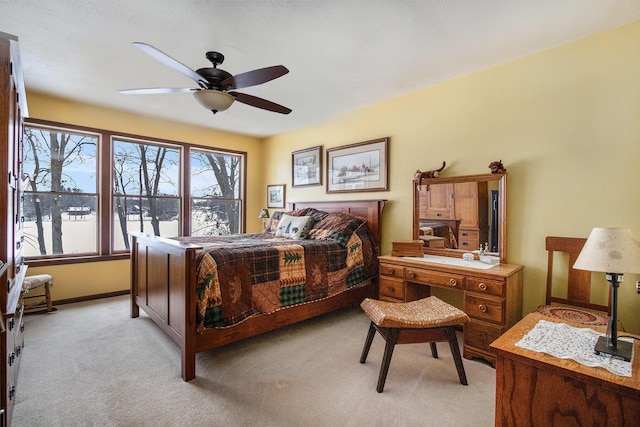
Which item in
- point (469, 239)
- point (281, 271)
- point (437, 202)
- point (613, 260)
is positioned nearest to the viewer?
point (613, 260)

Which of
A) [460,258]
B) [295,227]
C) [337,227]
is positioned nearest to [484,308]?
[460,258]

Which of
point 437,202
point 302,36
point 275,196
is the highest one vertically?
point 302,36

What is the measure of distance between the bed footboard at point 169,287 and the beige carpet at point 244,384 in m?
0.23

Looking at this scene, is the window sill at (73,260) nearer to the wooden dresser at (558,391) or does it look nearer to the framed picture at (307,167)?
the framed picture at (307,167)

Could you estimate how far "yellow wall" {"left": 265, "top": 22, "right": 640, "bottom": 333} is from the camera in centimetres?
213

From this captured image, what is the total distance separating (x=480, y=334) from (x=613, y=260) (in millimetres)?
1398

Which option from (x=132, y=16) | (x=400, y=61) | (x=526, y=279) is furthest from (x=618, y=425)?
(x=132, y=16)

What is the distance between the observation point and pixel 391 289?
2865mm

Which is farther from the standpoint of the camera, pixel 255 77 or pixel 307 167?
pixel 307 167

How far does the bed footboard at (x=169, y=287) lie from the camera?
2045mm

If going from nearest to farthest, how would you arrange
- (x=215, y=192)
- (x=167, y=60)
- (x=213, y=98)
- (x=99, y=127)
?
(x=167, y=60)
(x=213, y=98)
(x=99, y=127)
(x=215, y=192)

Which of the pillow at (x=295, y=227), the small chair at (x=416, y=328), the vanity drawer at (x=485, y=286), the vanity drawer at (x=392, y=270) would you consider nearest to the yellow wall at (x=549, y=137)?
the vanity drawer at (x=485, y=286)

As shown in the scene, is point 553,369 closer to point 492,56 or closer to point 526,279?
point 526,279

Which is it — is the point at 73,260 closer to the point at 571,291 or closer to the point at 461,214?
the point at 461,214
